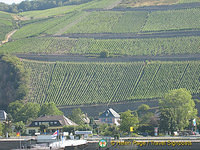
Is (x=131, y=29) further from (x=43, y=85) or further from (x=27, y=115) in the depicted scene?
(x=27, y=115)

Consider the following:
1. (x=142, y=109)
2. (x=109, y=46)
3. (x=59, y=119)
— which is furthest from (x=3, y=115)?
(x=109, y=46)

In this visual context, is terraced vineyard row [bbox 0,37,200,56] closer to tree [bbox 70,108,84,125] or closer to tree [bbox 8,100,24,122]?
tree [bbox 8,100,24,122]

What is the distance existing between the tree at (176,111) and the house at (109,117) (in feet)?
38.7

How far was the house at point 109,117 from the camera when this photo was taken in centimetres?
11281

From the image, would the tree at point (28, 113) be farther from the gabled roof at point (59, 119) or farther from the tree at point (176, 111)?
the tree at point (176, 111)

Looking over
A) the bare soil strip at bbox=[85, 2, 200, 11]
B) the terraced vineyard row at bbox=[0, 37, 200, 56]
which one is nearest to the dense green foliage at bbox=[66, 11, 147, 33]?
the bare soil strip at bbox=[85, 2, 200, 11]

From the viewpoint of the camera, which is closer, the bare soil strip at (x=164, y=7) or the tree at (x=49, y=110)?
the tree at (x=49, y=110)

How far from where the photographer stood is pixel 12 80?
136000mm

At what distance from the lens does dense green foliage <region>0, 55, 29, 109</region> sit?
131 m

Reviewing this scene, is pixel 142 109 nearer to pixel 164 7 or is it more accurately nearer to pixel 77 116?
pixel 77 116

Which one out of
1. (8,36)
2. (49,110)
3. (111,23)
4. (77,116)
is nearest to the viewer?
(77,116)

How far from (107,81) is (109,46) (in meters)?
20.5

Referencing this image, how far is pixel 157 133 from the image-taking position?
290ft

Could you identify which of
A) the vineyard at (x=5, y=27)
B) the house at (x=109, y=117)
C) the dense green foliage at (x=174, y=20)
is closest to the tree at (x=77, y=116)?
the house at (x=109, y=117)
